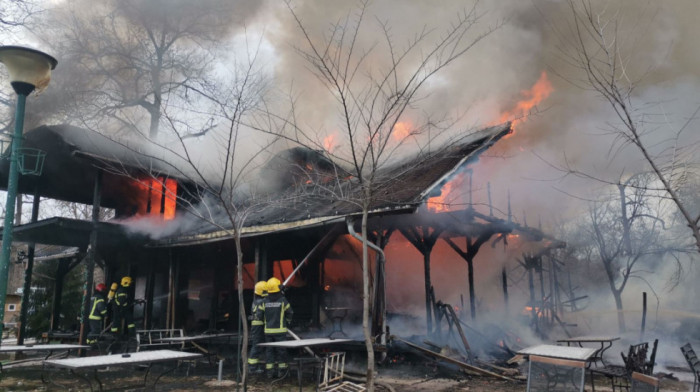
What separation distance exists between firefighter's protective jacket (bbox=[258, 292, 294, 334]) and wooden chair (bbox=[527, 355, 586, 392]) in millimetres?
4532

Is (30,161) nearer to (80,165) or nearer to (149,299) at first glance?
(80,165)

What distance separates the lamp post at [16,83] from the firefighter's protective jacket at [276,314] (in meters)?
4.35

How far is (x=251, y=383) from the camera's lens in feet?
28.7

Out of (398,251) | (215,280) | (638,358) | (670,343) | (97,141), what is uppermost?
(97,141)

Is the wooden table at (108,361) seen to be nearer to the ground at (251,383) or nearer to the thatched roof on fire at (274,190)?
the thatched roof on fire at (274,190)

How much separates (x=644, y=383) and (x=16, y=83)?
8.00 m

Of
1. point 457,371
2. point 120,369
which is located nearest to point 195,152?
point 120,369

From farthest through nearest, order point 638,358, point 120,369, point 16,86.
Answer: point 120,369 → point 638,358 → point 16,86

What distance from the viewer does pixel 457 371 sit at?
9188 mm

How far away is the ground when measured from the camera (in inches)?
319

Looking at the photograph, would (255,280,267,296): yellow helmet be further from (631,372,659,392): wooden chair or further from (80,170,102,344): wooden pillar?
(631,372,659,392): wooden chair

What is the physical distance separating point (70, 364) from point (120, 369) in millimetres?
6440

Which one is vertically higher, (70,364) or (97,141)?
(97,141)

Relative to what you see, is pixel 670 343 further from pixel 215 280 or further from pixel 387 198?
pixel 215 280
